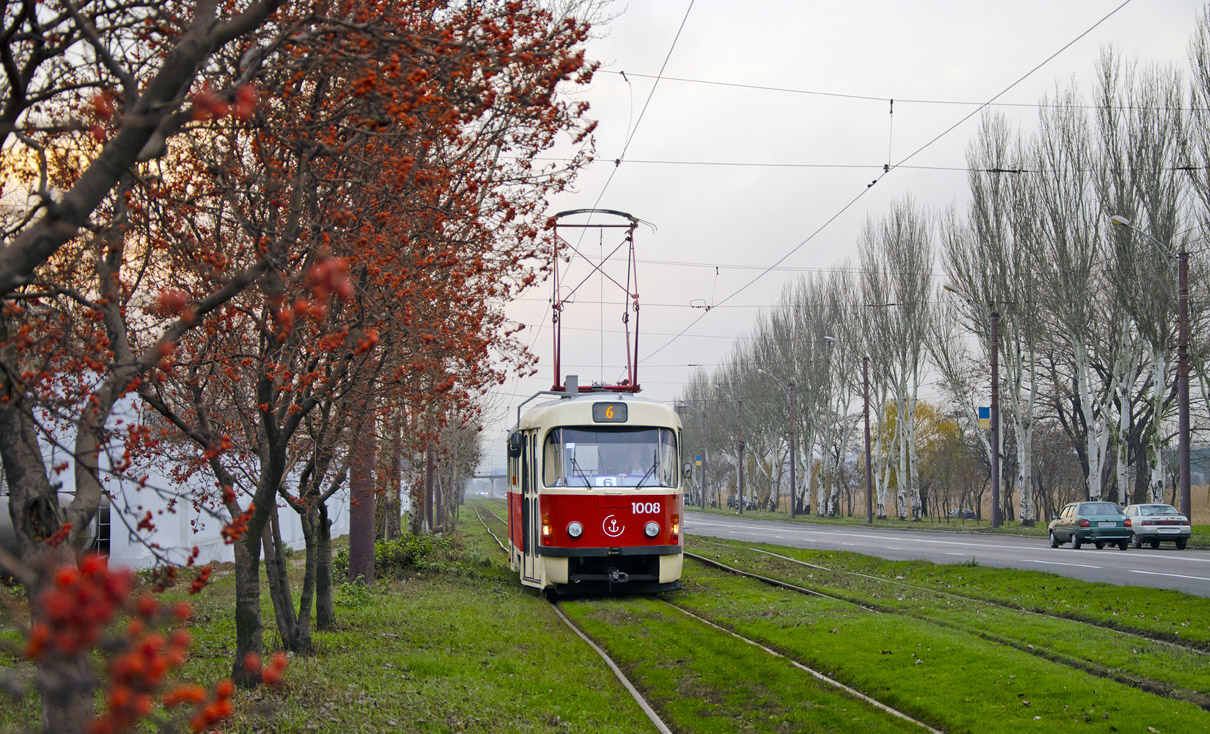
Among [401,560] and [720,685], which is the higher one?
[720,685]

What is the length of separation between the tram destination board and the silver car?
19200 millimetres

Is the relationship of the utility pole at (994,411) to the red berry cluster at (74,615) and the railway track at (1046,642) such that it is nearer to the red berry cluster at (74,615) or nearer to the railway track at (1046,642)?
the railway track at (1046,642)

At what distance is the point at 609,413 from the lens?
18.2 m

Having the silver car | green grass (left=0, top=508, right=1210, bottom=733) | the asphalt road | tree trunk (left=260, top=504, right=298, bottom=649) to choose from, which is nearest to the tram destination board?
green grass (left=0, top=508, right=1210, bottom=733)

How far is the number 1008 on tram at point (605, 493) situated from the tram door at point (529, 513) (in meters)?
0.04

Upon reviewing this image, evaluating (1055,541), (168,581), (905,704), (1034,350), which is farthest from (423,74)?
(1034,350)

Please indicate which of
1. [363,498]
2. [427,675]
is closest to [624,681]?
[427,675]

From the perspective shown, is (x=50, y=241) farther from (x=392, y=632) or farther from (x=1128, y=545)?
Result: (x=1128, y=545)

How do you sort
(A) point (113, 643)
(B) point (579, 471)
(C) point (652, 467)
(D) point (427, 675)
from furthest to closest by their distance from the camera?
(C) point (652, 467)
(B) point (579, 471)
(D) point (427, 675)
(A) point (113, 643)

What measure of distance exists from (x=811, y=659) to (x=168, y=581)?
8.28m

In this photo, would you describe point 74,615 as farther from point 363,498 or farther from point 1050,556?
point 1050,556

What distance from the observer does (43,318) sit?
6758mm

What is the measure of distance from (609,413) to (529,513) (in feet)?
7.37

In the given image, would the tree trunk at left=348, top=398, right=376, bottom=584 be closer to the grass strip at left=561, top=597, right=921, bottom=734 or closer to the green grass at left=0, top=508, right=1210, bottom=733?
the green grass at left=0, top=508, right=1210, bottom=733
